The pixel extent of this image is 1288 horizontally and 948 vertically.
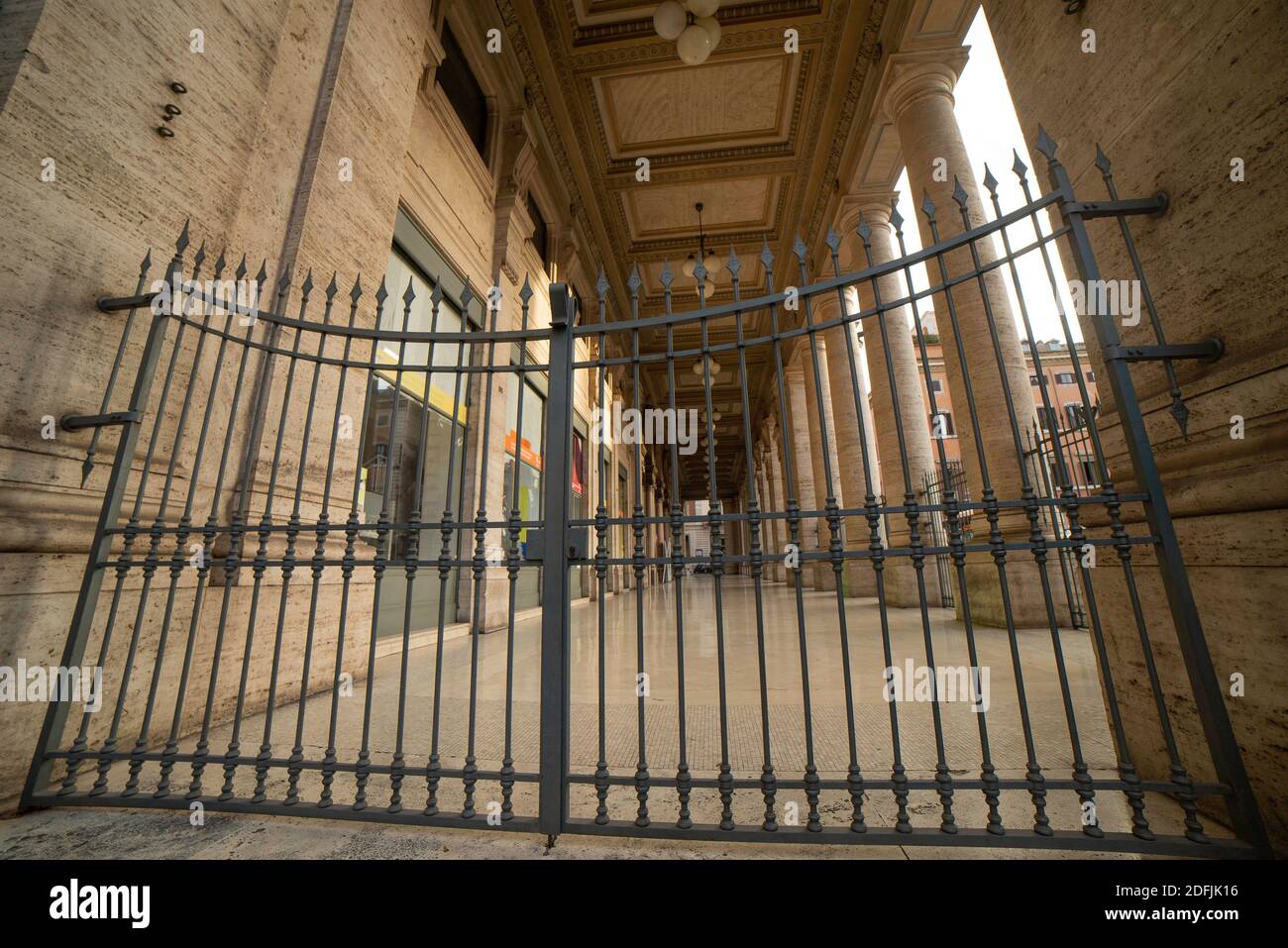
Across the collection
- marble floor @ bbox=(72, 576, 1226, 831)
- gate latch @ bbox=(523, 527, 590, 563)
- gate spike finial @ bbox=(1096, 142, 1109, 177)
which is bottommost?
marble floor @ bbox=(72, 576, 1226, 831)

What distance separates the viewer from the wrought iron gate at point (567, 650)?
60.1 inches

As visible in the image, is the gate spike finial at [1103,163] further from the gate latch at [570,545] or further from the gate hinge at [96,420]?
the gate hinge at [96,420]

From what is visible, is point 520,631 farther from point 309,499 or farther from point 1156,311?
point 1156,311

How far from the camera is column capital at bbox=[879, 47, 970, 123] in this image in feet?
22.8

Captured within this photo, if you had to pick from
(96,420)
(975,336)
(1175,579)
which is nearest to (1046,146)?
(1175,579)

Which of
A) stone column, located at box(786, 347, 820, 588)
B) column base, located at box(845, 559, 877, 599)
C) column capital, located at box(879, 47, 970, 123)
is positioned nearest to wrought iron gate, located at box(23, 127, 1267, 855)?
column capital, located at box(879, 47, 970, 123)

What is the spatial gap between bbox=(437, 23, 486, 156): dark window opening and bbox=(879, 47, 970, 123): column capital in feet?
20.0

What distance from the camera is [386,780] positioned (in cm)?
207

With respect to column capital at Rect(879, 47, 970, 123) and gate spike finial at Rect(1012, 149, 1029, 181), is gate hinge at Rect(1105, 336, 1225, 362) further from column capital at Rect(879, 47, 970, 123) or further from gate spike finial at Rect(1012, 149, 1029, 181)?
column capital at Rect(879, 47, 970, 123)

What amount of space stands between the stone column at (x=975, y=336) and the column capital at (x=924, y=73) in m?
0.01

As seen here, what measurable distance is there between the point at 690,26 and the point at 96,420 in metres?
7.16

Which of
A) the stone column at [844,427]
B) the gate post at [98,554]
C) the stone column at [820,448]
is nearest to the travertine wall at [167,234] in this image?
the gate post at [98,554]

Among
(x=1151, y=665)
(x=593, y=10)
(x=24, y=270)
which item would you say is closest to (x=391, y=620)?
(x=24, y=270)

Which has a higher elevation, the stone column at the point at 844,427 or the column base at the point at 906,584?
the stone column at the point at 844,427
